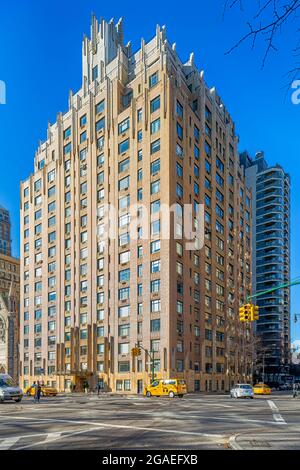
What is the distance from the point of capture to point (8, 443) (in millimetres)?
13102

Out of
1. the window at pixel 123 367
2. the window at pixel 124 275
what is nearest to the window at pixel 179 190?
the window at pixel 124 275

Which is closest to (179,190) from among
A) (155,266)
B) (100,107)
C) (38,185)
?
(155,266)

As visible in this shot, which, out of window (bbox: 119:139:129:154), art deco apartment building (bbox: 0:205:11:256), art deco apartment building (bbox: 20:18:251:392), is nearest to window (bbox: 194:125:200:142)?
art deco apartment building (bbox: 20:18:251:392)

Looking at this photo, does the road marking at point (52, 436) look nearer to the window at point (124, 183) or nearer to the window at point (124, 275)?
the window at point (124, 275)

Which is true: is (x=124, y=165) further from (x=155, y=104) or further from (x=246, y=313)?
(x=246, y=313)

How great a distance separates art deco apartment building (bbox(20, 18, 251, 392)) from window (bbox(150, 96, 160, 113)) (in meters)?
0.84

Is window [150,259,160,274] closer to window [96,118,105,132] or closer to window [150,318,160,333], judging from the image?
window [150,318,160,333]

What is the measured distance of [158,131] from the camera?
69.4m

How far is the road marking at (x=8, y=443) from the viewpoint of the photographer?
12.3m

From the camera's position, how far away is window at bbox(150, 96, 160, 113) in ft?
231

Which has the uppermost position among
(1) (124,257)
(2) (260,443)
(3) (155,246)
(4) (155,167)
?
(4) (155,167)

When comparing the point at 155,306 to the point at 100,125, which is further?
the point at 100,125

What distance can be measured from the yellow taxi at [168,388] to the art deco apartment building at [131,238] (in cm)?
1389

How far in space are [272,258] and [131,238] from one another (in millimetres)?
79882
